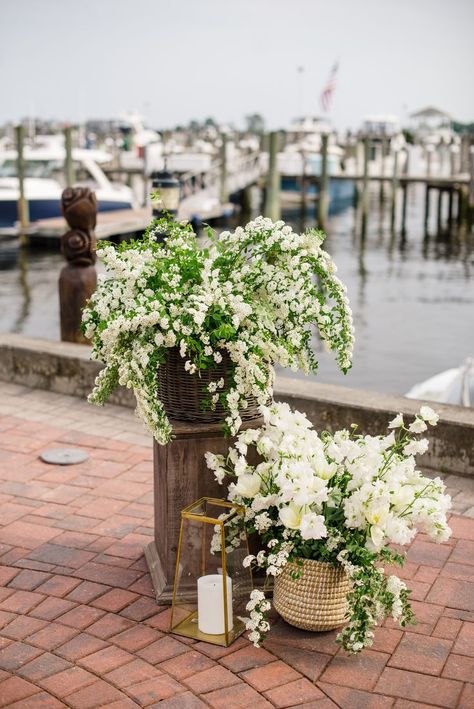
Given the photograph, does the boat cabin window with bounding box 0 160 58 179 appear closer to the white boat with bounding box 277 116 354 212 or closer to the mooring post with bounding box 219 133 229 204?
the mooring post with bounding box 219 133 229 204

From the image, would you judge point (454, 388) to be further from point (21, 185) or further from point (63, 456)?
point (21, 185)

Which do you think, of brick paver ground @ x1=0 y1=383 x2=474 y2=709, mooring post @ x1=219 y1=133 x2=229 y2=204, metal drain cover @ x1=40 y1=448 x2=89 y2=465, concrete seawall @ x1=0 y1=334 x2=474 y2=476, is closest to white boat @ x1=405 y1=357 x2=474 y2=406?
concrete seawall @ x1=0 y1=334 x2=474 y2=476

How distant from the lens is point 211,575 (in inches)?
152

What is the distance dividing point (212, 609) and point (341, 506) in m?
0.66

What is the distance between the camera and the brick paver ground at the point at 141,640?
10.9 ft

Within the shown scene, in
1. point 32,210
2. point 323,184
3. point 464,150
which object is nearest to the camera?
point 32,210

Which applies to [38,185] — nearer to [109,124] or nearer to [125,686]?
[125,686]

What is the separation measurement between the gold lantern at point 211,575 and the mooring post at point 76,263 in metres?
4.49

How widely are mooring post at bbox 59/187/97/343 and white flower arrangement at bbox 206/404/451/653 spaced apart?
4.61m

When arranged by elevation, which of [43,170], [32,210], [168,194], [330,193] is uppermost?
[168,194]

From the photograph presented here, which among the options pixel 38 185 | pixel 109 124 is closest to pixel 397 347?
pixel 38 185

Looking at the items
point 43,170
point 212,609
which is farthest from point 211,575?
point 43,170

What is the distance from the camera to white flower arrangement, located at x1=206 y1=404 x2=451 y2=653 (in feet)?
11.4

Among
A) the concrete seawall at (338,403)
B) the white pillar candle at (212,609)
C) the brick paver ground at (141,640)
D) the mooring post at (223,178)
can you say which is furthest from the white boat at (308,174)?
the white pillar candle at (212,609)
